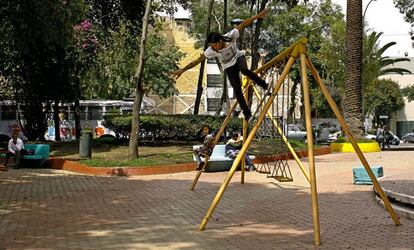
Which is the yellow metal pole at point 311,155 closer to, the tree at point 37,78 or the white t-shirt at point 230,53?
the white t-shirt at point 230,53

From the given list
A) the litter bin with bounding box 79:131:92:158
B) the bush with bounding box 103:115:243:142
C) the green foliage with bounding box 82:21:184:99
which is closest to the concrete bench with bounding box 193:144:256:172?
the litter bin with bounding box 79:131:92:158

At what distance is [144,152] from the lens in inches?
747

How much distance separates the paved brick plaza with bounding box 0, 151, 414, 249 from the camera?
6859mm

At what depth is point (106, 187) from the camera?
12.5 metres

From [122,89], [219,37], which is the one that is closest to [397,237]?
[219,37]

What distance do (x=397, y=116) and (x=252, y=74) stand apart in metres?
56.9

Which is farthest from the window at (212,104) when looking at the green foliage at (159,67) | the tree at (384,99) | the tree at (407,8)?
the tree at (407,8)

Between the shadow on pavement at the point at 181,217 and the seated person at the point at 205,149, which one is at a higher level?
the seated person at the point at 205,149

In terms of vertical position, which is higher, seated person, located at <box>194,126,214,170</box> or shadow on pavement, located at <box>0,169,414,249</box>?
seated person, located at <box>194,126,214,170</box>

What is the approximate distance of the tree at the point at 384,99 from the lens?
56.0 metres

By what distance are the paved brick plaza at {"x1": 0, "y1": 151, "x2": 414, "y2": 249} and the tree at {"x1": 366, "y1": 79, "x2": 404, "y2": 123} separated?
44.1 m

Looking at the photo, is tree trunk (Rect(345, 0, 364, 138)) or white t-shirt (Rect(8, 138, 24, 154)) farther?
tree trunk (Rect(345, 0, 364, 138))

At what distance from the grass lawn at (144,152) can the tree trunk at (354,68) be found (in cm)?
253

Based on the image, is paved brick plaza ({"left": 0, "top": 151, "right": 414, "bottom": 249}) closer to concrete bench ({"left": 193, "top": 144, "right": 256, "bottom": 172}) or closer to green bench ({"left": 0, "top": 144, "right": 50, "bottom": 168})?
concrete bench ({"left": 193, "top": 144, "right": 256, "bottom": 172})
